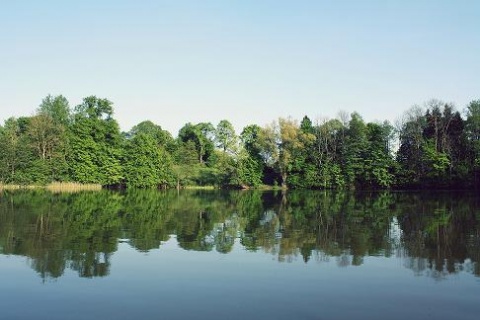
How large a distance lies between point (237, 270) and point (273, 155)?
68.4 m

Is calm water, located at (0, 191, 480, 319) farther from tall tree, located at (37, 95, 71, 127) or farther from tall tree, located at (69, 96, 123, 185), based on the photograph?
tall tree, located at (37, 95, 71, 127)

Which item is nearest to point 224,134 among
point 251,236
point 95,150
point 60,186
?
point 95,150

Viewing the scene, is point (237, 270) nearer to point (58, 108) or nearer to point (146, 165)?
point (146, 165)

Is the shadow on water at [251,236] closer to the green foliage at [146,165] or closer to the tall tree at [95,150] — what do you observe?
the tall tree at [95,150]

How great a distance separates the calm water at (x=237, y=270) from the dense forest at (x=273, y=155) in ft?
164

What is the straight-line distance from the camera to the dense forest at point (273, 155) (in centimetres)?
7206

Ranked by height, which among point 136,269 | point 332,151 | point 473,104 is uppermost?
point 473,104

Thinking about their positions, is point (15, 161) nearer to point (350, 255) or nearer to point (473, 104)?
point (350, 255)

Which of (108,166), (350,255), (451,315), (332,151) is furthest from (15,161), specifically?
(451,315)

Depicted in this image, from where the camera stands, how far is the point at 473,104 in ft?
254

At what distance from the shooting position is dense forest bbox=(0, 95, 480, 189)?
7206cm

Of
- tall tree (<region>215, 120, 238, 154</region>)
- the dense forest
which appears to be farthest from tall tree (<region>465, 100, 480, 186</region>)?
tall tree (<region>215, 120, 238, 154</region>)

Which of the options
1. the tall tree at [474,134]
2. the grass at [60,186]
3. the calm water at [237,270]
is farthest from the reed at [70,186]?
the tall tree at [474,134]

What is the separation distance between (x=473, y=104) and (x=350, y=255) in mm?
70648
